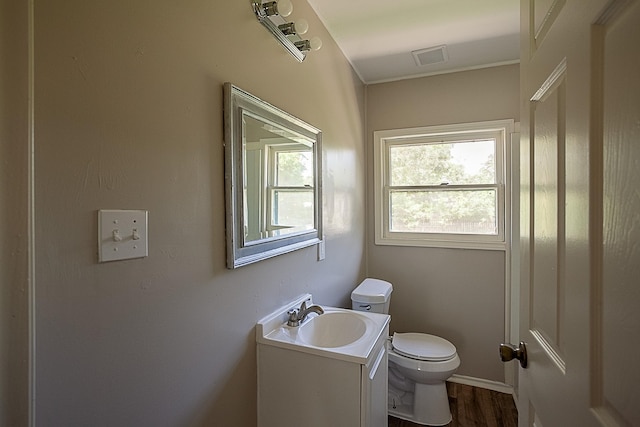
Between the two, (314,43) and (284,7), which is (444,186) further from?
(284,7)

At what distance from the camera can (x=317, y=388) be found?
1.22 m

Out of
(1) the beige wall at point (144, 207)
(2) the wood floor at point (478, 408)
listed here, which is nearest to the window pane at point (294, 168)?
(1) the beige wall at point (144, 207)

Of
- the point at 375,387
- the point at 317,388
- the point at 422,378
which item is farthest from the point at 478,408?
the point at 317,388

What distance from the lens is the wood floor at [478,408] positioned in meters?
2.00

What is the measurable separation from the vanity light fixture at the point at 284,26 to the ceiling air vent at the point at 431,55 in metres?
1.00

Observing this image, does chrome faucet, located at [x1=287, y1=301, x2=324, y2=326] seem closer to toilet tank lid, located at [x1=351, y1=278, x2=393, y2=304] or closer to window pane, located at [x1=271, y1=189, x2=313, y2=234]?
window pane, located at [x1=271, y1=189, x2=313, y2=234]

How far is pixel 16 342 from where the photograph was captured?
58 cm

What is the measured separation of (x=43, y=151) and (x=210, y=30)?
66cm

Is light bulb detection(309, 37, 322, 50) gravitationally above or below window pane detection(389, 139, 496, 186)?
above

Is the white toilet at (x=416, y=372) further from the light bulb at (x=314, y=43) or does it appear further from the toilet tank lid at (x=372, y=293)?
the light bulb at (x=314, y=43)

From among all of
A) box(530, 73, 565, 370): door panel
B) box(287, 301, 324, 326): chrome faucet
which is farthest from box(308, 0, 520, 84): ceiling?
box(287, 301, 324, 326): chrome faucet

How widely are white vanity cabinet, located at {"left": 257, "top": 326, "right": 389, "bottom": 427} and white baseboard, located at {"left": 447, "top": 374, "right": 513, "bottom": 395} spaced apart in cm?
142

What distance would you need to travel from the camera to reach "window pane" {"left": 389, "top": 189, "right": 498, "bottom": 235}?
2445 millimetres

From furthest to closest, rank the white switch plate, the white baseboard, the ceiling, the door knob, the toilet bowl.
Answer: the white baseboard
the toilet bowl
the ceiling
the door knob
the white switch plate
